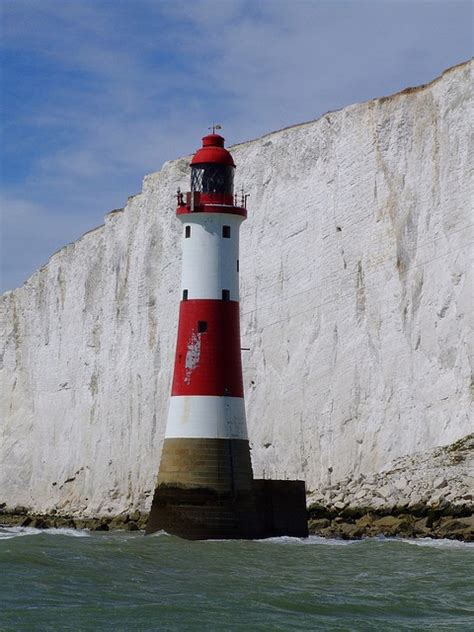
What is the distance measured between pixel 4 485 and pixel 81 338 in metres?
5.23

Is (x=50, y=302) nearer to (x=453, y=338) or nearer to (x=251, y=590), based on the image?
(x=453, y=338)

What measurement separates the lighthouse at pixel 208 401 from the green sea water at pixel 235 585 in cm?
47

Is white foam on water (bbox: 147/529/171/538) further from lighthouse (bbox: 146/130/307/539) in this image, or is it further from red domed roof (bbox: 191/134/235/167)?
red domed roof (bbox: 191/134/235/167)

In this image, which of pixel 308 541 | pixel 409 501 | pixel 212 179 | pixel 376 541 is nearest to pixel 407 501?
pixel 409 501

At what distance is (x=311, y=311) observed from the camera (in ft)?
114

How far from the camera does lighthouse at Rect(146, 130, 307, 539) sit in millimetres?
21609

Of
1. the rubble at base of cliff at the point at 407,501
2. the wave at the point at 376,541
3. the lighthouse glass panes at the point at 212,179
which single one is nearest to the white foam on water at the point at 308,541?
the wave at the point at 376,541

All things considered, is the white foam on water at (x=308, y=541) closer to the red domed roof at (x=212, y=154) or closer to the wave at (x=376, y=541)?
the wave at (x=376, y=541)

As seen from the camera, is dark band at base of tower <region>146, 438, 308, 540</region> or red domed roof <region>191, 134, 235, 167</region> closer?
dark band at base of tower <region>146, 438, 308, 540</region>

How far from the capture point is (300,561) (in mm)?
19438

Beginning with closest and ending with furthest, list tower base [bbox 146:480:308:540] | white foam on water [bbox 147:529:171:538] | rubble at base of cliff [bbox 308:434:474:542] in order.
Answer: tower base [bbox 146:480:308:540], white foam on water [bbox 147:529:171:538], rubble at base of cliff [bbox 308:434:474:542]

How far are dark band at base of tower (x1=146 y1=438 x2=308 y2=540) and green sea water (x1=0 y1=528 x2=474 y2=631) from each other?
0.36 meters

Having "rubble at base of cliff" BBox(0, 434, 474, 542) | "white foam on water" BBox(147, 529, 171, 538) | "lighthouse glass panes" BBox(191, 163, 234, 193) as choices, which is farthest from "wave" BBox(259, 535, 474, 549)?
"lighthouse glass panes" BBox(191, 163, 234, 193)

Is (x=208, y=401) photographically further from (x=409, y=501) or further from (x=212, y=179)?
(x=409, y=501)
